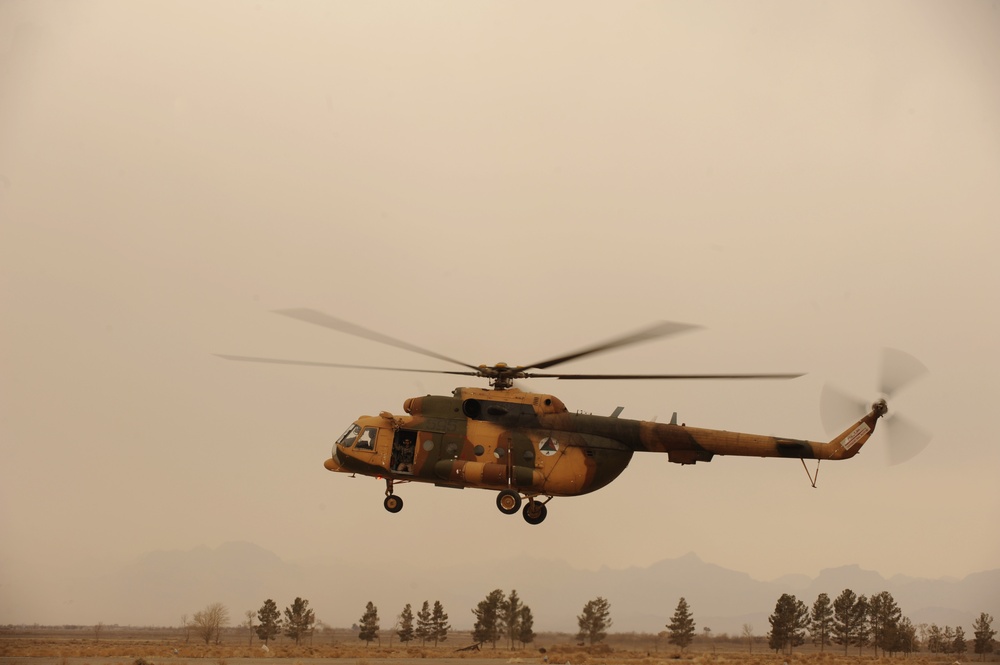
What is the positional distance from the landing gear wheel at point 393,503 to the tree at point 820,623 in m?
92.8

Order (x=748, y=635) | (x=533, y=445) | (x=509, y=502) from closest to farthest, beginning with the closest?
(x=509, y=502)
(x=533, y=445)
(x=748, y=635)

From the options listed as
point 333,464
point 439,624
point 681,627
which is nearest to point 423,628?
point 439,624

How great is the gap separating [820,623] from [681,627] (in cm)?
1647

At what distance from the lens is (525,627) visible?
10444 centimetres

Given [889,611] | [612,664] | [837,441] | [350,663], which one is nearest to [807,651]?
[889,611]

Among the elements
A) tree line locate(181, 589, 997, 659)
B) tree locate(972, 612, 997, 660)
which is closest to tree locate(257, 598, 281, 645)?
tree line locate(181, 589, 997, 659)

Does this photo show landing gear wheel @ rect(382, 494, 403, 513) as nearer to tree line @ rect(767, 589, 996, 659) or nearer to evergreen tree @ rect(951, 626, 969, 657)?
tree line @ rect(767, 589, 996, 659)

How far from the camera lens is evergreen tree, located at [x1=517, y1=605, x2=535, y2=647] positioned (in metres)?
104

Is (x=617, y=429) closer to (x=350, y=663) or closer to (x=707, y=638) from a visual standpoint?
(x=350, y=663)

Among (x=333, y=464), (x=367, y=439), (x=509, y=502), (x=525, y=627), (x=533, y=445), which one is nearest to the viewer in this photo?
(x=509, y=502)

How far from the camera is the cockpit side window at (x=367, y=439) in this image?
33625 millimetres

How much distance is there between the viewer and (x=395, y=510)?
3366 cm

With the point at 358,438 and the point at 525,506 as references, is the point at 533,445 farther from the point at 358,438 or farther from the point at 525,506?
the point at 358,438

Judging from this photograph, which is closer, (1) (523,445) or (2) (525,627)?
(1) (523,445)
